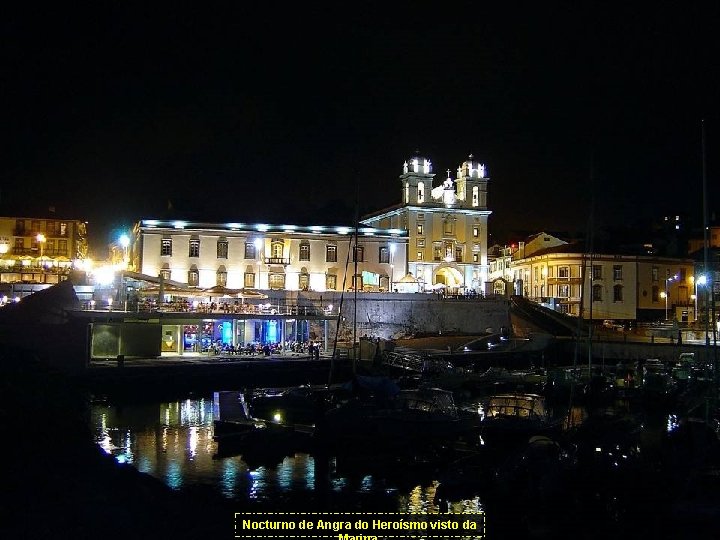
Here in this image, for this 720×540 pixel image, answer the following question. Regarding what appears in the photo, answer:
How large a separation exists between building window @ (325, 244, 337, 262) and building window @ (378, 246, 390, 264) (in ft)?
16.3

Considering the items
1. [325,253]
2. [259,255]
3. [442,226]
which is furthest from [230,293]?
[442,226]

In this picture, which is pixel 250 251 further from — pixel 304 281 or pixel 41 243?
pixel 41 243

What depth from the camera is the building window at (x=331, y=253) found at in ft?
241

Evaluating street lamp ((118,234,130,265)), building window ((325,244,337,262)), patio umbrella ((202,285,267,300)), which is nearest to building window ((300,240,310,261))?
building window ((325,244,337,262))

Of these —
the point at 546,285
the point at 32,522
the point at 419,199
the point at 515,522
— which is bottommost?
the point at 515,522

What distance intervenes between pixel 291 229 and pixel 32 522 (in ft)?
191

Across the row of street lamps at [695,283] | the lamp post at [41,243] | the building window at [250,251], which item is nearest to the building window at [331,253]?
the building window at [250,251]

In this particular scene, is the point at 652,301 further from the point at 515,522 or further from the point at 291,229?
the point at 515,522

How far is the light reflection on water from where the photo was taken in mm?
22859

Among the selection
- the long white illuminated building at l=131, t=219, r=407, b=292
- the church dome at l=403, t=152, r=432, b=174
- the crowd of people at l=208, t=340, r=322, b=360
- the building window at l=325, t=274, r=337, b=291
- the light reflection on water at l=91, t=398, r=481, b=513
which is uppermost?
the church dome at l=403, t=152, r=432, b=174

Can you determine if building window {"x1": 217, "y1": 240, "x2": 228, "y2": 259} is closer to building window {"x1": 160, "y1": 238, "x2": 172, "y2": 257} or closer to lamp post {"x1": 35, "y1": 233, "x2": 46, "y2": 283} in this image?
building window {"x1": 160, "y1": 238, "x2": 172, "y2": 257}

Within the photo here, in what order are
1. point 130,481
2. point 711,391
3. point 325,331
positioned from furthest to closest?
point 325,331 < point 711,391 < point 130,481

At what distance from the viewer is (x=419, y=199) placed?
87.2 m

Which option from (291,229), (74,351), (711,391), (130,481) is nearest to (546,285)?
(291,229)
